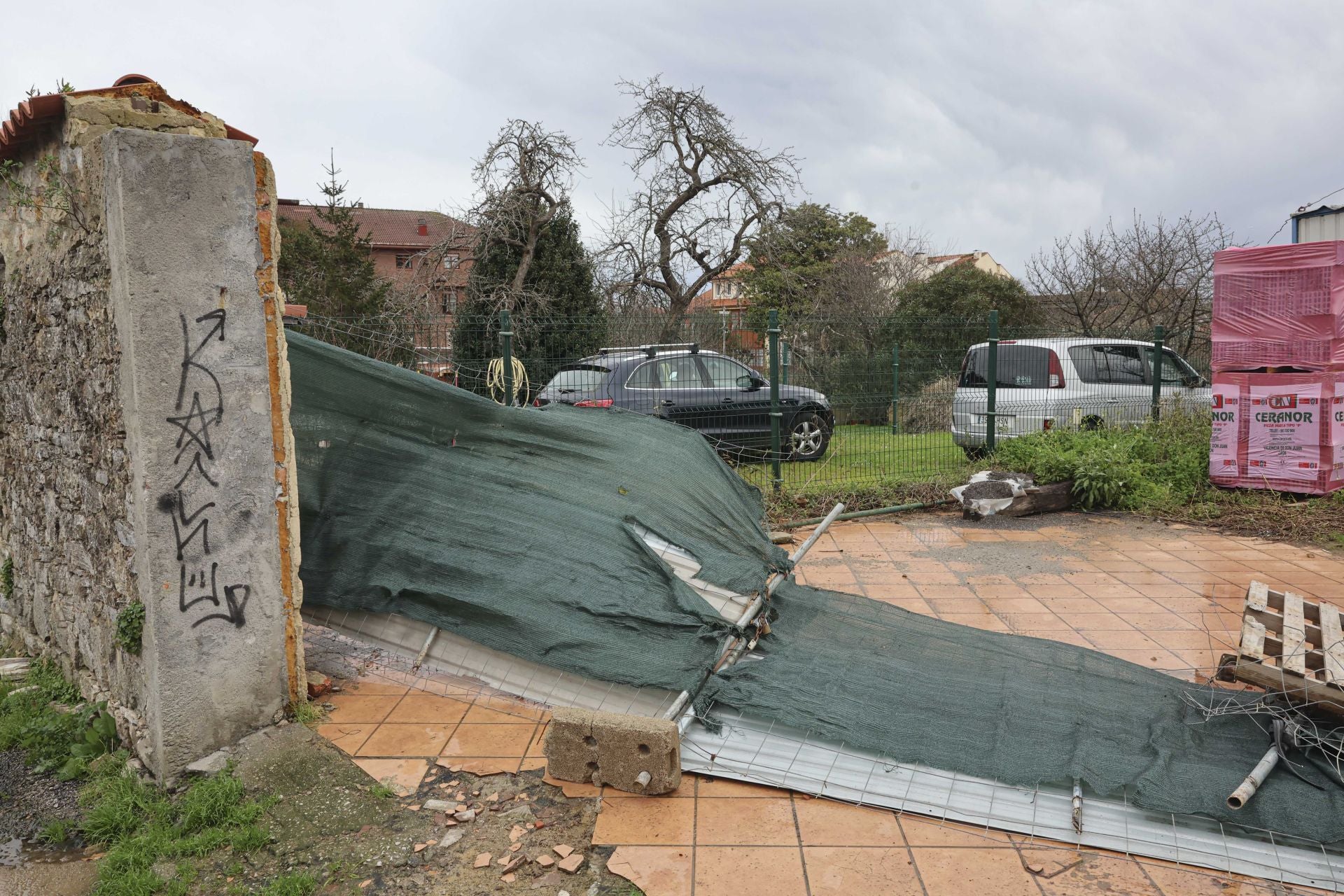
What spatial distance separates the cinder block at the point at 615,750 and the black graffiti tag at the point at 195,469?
1.51 metres

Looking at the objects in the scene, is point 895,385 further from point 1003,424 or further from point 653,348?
point 653,348

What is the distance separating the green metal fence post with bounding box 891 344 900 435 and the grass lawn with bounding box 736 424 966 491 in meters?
0.07

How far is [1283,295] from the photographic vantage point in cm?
822

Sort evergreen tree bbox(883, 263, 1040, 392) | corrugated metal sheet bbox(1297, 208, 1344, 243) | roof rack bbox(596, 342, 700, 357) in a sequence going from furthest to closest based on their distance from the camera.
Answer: evergreen tree bbox(883, 263, 1040, 392)
corrugated metal sheet bbox(1297, 208, 1344, 243)
roof rack bbox(596, 342, 700, 357)

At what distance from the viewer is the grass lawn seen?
895 centimetres

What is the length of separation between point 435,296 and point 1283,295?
12.3 meters

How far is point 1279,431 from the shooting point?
27.5 feet

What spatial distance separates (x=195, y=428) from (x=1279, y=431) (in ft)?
29.7

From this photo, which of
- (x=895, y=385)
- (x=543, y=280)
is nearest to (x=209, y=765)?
(x=895, y=385)

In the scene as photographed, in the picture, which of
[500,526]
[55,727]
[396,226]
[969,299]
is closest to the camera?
[55,727]

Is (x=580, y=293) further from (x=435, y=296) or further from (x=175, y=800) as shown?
(x=175, y=800)

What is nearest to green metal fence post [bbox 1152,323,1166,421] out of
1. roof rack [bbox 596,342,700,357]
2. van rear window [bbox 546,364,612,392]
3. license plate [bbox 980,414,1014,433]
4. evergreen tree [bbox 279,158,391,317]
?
license plate [bbox 980,414,1014,433]

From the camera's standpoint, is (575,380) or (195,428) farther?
(575,380)

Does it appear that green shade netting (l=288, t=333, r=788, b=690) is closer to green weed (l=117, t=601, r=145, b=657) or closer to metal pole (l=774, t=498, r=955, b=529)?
green weed (l=117, t=601, r=145, b=657)
